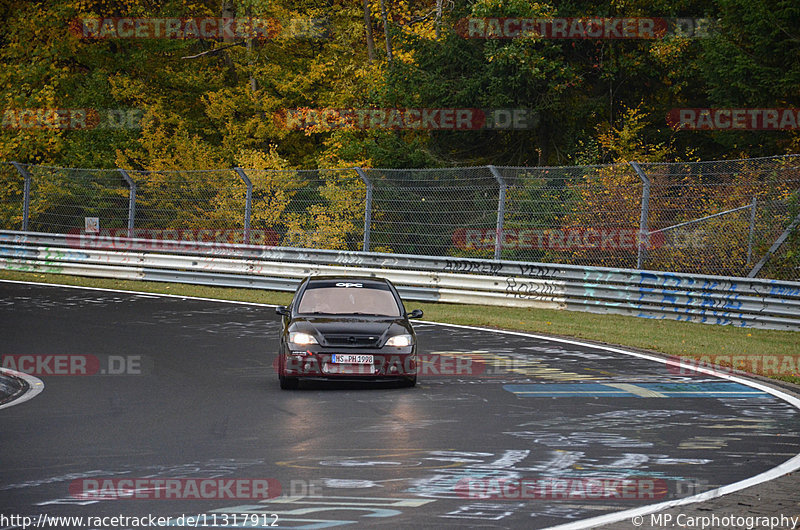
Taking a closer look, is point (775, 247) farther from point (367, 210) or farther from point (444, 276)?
point (367, 210)

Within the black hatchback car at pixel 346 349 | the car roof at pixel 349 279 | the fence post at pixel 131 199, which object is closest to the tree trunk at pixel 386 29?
the fence post at pixel 131 199

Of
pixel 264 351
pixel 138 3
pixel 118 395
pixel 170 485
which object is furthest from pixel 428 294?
pixel 138 3

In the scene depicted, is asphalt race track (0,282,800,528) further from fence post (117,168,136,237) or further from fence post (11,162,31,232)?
fence post (11,162,31,232)

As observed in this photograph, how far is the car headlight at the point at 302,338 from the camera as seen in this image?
508 inches

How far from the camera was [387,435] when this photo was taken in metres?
10.0

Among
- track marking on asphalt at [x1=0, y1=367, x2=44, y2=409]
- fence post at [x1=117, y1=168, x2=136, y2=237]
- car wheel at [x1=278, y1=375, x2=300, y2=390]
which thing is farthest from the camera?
fence post at [x1=117, y1=168, x2=136, y2=237]

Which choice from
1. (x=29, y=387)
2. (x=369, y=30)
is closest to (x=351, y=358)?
(x=29, y=387)

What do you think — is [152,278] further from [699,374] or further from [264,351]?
[699,374]

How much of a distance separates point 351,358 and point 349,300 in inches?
62.7

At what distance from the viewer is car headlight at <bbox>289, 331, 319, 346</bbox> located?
1291cm

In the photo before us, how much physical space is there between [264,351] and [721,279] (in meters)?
8.46

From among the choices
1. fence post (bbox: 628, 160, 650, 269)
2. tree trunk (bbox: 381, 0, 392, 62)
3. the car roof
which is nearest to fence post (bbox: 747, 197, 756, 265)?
fence post (bbox: 628, 160, 650, 269)

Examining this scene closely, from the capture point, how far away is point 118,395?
12.4 metres

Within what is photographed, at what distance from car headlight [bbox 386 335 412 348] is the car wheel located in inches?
45.6
